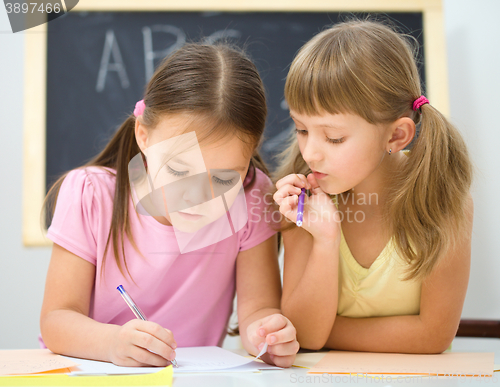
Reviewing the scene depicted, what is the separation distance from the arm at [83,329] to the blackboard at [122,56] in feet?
2.86

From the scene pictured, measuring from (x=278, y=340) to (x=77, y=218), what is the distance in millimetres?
447

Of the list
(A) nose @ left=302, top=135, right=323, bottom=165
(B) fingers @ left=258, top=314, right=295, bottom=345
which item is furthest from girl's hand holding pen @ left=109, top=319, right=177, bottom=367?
(A) nose @ left=302, top=135, right=323, bottom=165

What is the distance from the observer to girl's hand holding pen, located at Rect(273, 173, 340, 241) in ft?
2.54

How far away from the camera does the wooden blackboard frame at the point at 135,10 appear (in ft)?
5.04

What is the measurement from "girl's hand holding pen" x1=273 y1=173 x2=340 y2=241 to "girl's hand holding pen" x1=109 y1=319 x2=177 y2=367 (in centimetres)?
29

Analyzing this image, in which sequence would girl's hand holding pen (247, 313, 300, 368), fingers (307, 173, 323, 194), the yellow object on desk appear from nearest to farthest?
the yellow object on desk
girl's hand holding pen (247, 313, 300, 368)
fingers (307, 173, 323, 194)

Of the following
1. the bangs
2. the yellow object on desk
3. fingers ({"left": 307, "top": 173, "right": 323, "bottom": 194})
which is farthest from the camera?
fingers ({"left": 307, "top": 173, "right": 323, "bottom": 194})

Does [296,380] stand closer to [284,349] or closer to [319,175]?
[284,349]

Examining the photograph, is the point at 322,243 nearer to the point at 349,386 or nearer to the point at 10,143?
the point at 349,386

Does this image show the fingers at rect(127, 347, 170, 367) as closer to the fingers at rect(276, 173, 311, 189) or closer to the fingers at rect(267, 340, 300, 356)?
the fingers at rect(267, 340, 300, 356)

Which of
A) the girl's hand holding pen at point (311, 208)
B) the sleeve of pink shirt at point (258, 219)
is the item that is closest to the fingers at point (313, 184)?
the girl's hand holding pen at point (311, 208)

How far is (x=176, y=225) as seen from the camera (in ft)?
2.84

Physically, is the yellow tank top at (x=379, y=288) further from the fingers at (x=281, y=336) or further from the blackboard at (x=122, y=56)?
the blackboard at (x=122, y=56)

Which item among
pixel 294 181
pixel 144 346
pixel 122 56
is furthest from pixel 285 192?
pixel 122 56
